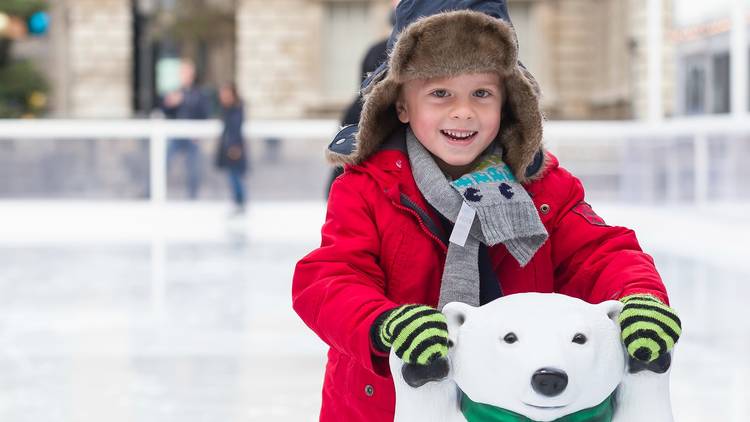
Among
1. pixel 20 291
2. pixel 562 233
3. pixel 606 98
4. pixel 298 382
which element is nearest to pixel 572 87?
pixel 606 98

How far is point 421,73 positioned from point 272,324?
327 cm

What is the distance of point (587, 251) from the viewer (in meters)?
1.71

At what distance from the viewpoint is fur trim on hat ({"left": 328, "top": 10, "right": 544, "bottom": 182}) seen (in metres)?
1.61

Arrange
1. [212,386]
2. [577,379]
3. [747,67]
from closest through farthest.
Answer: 1. [577,379]
2. [212,386]
3. [747,67]

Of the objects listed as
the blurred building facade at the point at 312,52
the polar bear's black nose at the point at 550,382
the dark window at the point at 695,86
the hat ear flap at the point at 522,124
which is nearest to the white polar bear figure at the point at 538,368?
the polar bear's black nose at the point at 550,382

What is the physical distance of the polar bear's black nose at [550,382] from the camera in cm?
125

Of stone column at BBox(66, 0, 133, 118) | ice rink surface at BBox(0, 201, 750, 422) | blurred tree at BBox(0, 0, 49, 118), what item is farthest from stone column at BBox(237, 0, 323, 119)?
ice rink surface at BBox(0, 201, 750, 422)

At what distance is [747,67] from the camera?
30.6 feet

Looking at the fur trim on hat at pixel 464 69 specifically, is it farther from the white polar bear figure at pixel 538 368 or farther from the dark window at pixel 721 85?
the dark window at pixel 721 85

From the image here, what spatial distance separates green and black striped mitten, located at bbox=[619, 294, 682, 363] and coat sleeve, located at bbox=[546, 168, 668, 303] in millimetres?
207

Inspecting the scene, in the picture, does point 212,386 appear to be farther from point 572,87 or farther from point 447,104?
point 572,87

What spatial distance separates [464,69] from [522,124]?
0.52 ft

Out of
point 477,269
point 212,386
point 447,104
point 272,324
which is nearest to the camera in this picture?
point 477,269

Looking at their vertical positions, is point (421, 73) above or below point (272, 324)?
above
